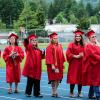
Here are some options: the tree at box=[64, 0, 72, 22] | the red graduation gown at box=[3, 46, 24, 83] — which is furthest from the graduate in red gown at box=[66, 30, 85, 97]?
the tree at box=[64, 0, 72, 22]

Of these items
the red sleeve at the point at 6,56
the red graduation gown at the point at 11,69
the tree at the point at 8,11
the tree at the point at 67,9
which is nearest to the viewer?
the red graduation gown at the point at 11,69

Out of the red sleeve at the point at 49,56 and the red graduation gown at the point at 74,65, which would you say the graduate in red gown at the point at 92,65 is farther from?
the red sleeve at the point at 49,56

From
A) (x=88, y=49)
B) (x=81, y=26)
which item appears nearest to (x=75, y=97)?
(x=88, y=49)

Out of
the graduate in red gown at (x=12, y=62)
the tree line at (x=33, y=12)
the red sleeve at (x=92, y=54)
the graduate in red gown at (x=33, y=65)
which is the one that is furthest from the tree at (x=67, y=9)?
the red sleeve at (x=92, y=54)

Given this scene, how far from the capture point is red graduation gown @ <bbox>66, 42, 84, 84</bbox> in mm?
6836

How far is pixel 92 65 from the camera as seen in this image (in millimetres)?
6305

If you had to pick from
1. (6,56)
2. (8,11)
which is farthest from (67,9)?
(6,56)

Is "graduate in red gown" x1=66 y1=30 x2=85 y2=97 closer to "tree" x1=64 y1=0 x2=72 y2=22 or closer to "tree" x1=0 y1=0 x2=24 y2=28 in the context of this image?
"tree" x1=0 y1=0 x2=24 y2=28

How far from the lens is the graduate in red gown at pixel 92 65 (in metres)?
6.21

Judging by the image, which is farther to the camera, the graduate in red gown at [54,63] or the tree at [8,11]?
the tree at [8,11]

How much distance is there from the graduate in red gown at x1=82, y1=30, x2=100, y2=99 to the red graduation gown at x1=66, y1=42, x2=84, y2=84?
0.36 m

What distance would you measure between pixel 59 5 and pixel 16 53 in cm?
12239

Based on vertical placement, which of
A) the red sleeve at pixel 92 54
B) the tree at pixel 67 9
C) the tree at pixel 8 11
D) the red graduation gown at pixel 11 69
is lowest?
the red graduation gown at pixel 11 69

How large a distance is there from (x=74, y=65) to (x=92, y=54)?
0.88 metres
